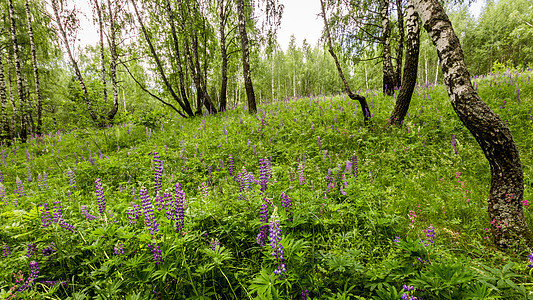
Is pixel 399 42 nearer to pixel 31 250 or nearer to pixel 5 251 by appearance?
pixel 31 250

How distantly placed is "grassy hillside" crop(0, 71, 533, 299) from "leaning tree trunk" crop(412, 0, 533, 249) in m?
0.20

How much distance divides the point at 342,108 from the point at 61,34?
15.6 m

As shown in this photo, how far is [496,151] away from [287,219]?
241 cm

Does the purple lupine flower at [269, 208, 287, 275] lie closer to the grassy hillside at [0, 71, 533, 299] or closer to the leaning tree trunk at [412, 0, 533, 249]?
the grassy hillside at [0, 71, 533, 299]

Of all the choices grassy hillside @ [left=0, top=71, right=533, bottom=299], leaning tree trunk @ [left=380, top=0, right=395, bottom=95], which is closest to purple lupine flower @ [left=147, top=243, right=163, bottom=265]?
grassy hillside @ [left=0, top=71, right=533, bottom=299]

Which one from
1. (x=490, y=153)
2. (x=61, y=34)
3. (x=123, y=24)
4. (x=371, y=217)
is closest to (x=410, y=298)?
(x=371, y=217)

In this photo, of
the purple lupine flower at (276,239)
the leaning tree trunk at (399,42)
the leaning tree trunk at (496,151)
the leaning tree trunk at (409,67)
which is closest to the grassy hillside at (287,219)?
the purple lupine flower at (276,239)

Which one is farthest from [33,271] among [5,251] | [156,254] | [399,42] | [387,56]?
[399,42]

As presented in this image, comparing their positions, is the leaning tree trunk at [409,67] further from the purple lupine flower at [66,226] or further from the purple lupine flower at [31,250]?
the purple lupine flower at [31,250]

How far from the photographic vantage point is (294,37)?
44094mm

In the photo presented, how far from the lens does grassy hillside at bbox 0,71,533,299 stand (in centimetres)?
160

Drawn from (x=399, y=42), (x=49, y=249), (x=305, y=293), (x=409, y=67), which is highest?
(x=399, y=42)

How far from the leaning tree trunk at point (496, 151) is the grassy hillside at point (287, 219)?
202mm

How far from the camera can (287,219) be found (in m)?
2.12
